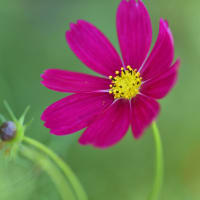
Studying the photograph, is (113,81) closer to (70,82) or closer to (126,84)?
(126,84)

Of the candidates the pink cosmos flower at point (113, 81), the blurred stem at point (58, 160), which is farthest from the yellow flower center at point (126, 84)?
the blurred stem at point (58, 160)

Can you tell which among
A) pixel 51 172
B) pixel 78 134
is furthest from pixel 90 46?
pixel 78 134

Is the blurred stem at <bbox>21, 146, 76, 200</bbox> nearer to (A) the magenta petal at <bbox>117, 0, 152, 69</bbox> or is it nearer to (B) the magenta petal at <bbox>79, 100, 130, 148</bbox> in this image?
(B) the magenta petal at <bbox>79, 100, 130, 148</bbox>

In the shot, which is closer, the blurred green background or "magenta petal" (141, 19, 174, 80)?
"magenta petal" (141, 19, 174, 80)

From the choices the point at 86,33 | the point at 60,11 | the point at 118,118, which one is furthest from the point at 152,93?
the point at 60,11

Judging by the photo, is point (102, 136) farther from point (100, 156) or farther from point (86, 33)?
point (100, 156)

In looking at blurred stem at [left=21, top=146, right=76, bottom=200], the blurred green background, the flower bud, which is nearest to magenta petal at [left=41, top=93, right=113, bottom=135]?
the flower bud
